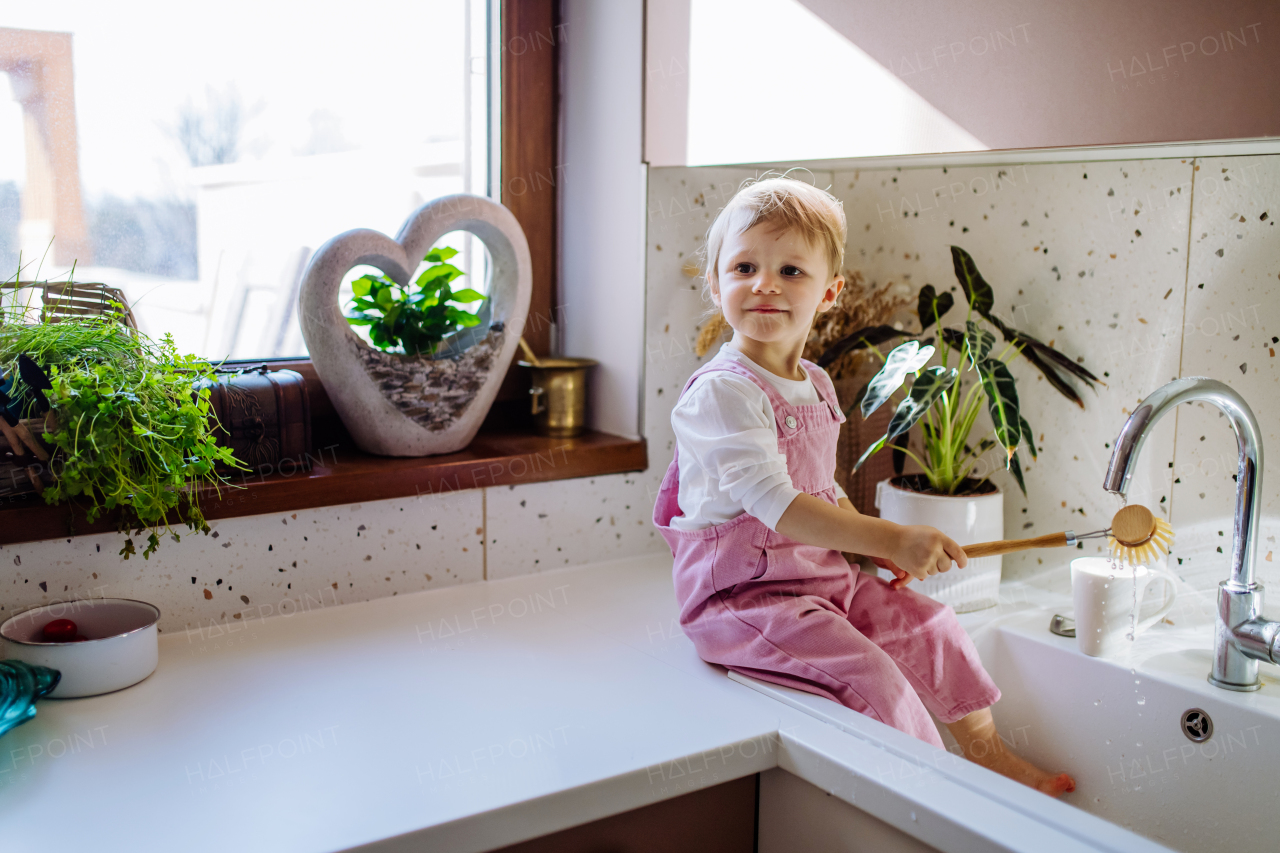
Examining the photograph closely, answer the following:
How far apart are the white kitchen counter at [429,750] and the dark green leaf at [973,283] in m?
0.57

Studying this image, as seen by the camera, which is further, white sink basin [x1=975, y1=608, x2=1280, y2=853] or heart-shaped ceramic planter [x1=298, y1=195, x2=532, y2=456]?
heart-shaped ceramic planter [x1=298, y1=195, x2=532, y2=456]

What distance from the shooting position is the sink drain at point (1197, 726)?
3.28ft

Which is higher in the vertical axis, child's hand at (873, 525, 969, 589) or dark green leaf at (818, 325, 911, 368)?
dark green leaf at (818, 325, 911, 368)

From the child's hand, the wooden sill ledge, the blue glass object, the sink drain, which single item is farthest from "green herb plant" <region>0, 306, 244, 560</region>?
the sink drain

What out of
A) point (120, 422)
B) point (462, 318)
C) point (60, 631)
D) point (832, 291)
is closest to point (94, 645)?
point (60, 631)

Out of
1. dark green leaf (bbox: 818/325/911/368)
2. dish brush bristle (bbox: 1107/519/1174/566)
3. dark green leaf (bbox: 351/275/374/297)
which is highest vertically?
dark green leaf (bbox: 351/275/374/297)

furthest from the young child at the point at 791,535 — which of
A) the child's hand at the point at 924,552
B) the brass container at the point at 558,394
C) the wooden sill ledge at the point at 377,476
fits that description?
the brass container at the point at 558,394

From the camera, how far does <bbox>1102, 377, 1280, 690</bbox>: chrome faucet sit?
95 centimetres

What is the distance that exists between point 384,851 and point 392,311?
2.55 ft

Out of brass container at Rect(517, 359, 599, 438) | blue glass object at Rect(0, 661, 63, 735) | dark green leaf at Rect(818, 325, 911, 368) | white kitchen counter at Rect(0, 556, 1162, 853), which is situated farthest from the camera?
brass container at Rect(517, 359, 599, 438)

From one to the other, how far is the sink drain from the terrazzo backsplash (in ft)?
0.65

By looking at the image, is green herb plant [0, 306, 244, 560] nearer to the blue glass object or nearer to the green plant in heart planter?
the blue glass object

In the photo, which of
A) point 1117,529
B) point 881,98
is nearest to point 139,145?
point 881,98

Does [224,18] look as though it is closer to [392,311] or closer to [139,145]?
[139,145]
